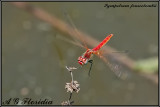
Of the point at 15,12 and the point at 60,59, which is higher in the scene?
the point at 15,12

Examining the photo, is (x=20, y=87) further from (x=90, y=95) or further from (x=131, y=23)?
(x=131, y=23)

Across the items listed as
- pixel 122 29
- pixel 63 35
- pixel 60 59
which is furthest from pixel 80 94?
pixel 122 29

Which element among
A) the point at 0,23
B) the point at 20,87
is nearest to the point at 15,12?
the point at 0,23

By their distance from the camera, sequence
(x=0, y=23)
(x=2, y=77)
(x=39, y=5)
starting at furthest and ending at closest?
(x=39, y=5) → (x=0, y=23) → (x=2, y=77)

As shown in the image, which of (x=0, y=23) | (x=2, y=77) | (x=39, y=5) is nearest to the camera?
(x=2, y=77)

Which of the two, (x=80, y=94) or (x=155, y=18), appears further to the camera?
(x=155, y=18)

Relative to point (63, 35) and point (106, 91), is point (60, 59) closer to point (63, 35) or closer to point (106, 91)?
point (63, 35)


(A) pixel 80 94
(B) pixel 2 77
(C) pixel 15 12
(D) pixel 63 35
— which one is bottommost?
(A) pixel 80 94
